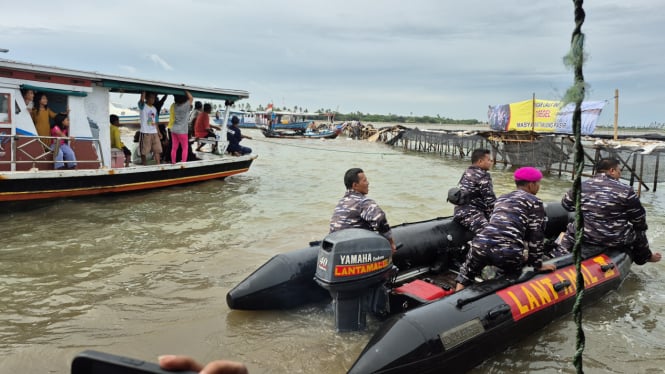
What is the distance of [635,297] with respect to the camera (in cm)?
568

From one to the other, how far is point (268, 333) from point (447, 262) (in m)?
2.60

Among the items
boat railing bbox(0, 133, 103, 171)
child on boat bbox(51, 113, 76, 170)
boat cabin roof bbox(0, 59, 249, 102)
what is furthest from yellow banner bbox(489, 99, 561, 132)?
boat railing bbox(0, 133, 103, 171)

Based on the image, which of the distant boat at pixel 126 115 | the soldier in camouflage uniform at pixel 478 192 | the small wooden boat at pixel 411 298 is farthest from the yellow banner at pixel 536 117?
the distant boat at pixel 126 115

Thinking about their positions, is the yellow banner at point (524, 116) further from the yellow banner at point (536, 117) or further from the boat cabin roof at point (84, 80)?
the boat cabin roof at point (84, 80)

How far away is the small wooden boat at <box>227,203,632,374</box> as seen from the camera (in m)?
3.34

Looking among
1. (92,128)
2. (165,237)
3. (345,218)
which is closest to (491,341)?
(345,218)

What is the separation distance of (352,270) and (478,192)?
8.59ft

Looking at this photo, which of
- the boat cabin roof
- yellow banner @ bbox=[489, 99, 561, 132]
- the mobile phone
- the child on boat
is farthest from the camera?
yellow banner @ bbox=[489, 99, 561, 132]

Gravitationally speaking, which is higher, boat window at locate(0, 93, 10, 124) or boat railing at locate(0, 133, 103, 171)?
boat window at locate(0, 93, 10, 124)

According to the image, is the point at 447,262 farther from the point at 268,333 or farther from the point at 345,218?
the point at 268,333

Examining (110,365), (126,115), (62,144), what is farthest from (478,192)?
(126,115)

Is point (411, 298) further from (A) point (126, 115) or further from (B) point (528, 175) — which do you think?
(A) point (126, 115)

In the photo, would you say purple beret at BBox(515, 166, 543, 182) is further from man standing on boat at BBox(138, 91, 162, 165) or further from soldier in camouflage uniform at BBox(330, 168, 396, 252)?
man standing on boat at BBox(138, 91, 162, 165)

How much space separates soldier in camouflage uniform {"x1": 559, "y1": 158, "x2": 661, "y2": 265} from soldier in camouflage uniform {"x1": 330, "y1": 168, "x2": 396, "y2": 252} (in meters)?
2.58
